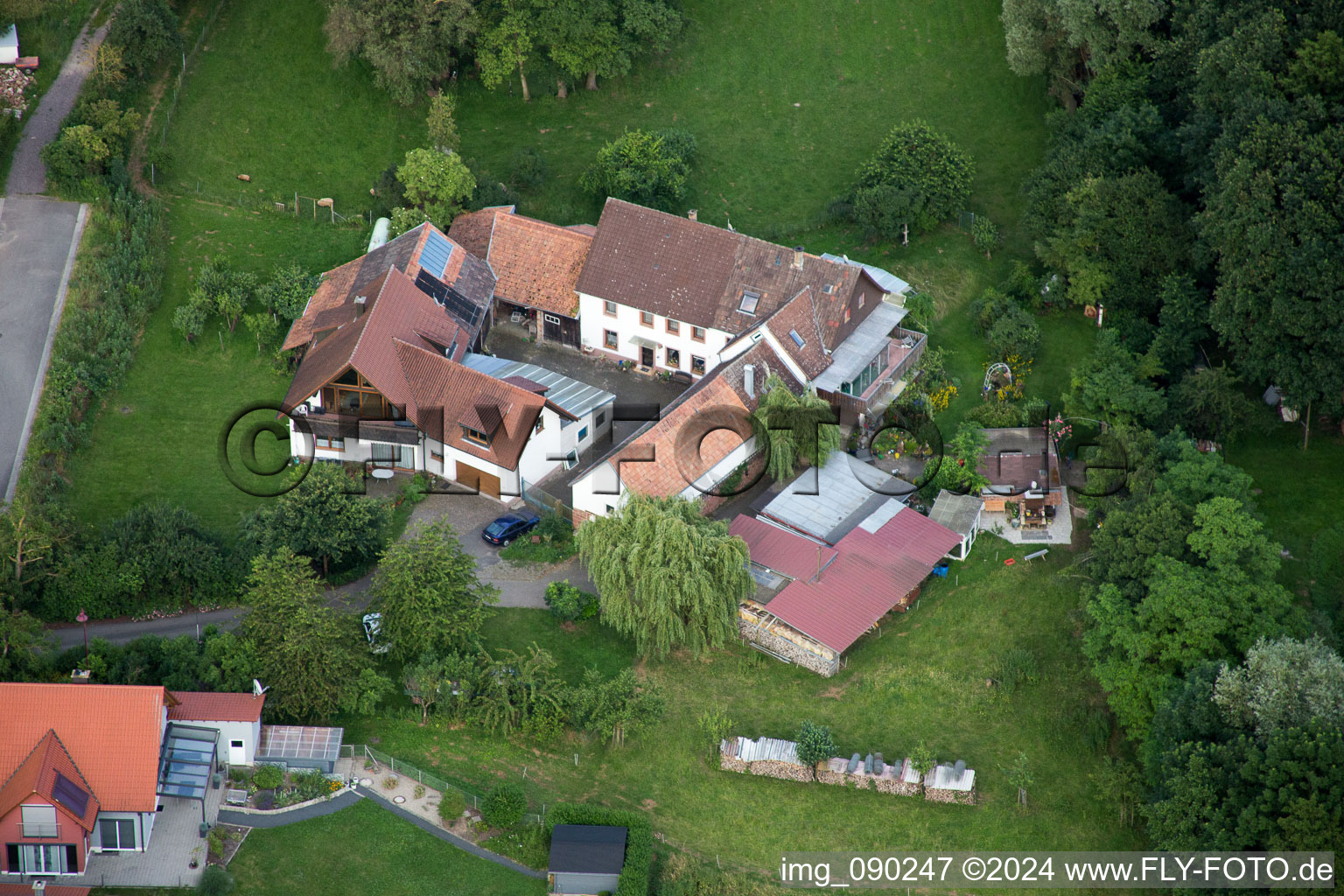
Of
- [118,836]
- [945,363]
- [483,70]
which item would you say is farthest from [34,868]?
[483,70]

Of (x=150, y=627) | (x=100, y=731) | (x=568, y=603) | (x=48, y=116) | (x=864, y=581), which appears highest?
(x=48, y=116)

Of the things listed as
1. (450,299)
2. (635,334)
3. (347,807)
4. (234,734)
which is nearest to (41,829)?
(234,734)

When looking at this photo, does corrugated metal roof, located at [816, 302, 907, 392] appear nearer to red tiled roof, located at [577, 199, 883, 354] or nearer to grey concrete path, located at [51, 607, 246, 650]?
red tiled roof, located at [577, 199, 883, 354]

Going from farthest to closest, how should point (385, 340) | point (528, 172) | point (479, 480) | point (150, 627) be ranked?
point (528, 172) → point (385, 340) → point (479, 480) → point (150, 627)

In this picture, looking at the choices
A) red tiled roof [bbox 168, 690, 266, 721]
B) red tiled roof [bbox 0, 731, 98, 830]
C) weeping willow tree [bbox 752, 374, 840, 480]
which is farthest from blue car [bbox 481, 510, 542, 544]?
red tiled roof [bbox 0, 731, 98, 830]

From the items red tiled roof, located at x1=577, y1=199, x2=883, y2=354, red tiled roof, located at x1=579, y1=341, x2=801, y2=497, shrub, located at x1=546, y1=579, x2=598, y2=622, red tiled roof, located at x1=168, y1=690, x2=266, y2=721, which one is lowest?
red tiled roof, located at x1=168, y1=690, x2=266, y2=721

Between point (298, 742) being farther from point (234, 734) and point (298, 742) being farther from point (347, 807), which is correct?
point (347, 807)
